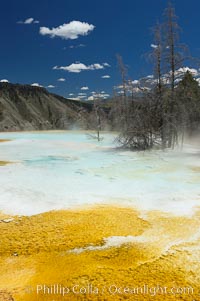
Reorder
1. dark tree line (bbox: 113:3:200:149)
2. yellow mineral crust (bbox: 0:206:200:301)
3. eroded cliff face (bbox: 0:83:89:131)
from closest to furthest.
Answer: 1. yellow mineral crust (bbox: 0:206:200:301)
2. dark tree line (bbox: 113:3:200:149)
3. eroded cliff face (bbox: 0:83:89:131)

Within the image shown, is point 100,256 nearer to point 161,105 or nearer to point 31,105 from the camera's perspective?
point 161,105

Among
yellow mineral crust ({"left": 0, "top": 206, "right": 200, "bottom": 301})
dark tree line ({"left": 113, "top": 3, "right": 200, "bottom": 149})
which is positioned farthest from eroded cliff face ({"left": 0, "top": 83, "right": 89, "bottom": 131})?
yellow mineral crust ({"left": 0, "top": 206, "right": 200, "bottom": 301})

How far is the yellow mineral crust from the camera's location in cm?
393

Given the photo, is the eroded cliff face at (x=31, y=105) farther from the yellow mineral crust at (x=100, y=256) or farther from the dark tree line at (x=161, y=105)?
the yellow mineral crust at (x=100, y=256)

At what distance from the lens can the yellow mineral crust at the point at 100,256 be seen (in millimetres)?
3932

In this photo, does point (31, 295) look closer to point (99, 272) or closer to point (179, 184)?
point (99, 272)

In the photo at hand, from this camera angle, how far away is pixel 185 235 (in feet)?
18.0

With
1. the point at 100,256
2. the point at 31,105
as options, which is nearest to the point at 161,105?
the point at 100,256

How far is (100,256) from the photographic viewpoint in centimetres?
485

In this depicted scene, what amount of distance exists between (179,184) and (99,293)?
5768 mm

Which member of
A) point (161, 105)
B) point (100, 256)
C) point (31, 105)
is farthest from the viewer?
point (31, 105)

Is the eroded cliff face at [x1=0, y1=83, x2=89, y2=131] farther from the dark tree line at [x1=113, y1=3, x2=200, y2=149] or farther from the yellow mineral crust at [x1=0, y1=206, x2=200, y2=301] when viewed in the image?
the yellow mineral crust at [x1=0, y1=206, x2=200, y2=301]

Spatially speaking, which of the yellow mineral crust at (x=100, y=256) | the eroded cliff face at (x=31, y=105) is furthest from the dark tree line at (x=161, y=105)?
the eroded cliff face at (x=31, y=105)

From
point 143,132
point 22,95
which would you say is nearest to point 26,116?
point 22,95
